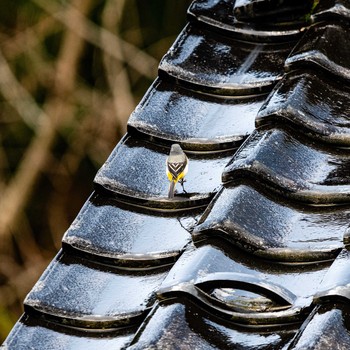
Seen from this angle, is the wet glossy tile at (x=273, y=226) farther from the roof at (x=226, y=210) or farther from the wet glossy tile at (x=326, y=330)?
the wet glossy tile at (x=326, y=330)

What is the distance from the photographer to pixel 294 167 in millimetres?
1779

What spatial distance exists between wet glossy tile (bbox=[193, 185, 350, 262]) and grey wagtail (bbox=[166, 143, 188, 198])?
0.82ft

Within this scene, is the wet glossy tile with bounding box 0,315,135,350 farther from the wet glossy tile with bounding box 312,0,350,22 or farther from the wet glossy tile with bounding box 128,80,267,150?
the wet glossy tile with bounding box 312,0,350,22

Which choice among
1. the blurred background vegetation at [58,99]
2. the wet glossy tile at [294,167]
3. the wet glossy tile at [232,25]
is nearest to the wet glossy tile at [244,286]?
the wet glossy tile at [294,167]

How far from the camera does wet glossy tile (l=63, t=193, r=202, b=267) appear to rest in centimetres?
191

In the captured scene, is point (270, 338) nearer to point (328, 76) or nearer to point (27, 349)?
point (27, 349)

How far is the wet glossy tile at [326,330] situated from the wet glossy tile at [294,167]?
355mm

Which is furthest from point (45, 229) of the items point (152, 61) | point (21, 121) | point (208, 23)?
point (208, 23)

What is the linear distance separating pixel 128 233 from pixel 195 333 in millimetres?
569

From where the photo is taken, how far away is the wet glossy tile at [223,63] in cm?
224

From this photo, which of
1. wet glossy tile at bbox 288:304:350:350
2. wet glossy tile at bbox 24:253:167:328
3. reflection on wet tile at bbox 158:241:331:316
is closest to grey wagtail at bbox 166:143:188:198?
wet glossy tile at bbox 24:253:167:328

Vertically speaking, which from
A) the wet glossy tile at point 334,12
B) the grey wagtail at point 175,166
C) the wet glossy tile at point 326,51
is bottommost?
the grey wagtail at point 175,166

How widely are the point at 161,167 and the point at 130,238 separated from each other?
265 mm

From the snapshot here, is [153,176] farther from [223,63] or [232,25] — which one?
[232,25]
